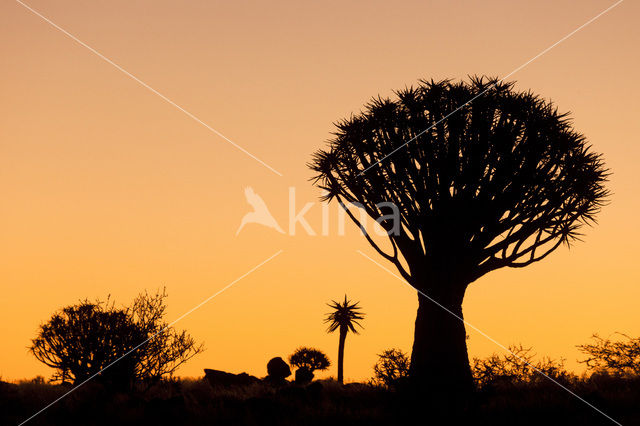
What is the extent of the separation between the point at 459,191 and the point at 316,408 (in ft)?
22.0

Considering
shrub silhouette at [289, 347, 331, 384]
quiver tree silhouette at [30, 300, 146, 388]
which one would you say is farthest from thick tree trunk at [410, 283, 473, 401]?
shrub silhouette at [289, 347, 331, 384]

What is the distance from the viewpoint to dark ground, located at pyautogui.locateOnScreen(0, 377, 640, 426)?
44.0 feet

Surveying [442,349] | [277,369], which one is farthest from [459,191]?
[277,369]

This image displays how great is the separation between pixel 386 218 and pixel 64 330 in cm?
1335

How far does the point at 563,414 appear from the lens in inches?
526

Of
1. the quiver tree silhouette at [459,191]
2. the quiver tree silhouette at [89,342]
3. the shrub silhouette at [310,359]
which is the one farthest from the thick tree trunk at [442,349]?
the shrub silhouette at [310,359]

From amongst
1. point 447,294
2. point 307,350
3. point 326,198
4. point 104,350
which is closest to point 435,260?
point 447,294

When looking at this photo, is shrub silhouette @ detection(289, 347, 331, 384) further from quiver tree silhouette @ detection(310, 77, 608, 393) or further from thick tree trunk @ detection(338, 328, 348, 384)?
quiver tree silhouette @ detection(310, 77, 608, 393)

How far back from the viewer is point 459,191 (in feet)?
54.3

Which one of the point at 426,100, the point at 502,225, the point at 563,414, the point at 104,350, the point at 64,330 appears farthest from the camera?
the point at 64,330

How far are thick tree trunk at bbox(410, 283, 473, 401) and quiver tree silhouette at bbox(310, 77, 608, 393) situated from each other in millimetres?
27

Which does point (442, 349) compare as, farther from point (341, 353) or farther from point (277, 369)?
point (341, 353)

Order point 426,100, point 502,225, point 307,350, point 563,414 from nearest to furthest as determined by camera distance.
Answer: point 563,414
point 502,225
point 426,100
point 307,350

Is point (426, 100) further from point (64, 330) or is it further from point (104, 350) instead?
point (64, 330)
